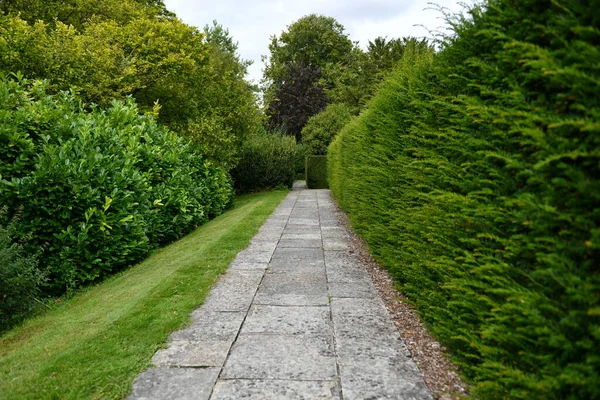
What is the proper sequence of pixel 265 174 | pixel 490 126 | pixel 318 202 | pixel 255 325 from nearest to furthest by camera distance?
1. pixel 490 126
2. pixel 255 325
3. pixel 318 202
4. pixel 265 174

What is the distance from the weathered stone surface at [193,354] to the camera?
3.16m

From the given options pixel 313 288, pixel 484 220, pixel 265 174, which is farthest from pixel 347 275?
pixel 265 174

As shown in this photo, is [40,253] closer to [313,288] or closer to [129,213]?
[129,213]

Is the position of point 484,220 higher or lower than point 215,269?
higher

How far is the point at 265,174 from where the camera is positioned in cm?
2252

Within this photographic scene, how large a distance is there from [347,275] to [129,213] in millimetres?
3927

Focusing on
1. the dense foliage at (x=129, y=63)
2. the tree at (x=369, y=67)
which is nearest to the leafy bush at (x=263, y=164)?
the dense foliage at (x=129, y=63)

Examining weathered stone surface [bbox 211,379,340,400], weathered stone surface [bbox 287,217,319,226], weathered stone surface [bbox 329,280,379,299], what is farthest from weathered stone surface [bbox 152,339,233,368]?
weathered stone surface [bbox 287,217,319,226]

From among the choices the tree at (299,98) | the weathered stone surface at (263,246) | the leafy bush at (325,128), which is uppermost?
the tree at (299,98)

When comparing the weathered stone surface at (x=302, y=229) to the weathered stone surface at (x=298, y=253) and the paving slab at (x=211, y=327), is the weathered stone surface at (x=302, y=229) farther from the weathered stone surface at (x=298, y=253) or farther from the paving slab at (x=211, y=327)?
the paving slab at (x=211, y=327)

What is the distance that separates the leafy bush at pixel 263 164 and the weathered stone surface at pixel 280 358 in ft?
62.1

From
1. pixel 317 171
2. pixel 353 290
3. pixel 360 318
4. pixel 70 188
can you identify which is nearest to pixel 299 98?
pixel 317 171

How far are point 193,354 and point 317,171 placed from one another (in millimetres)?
21746

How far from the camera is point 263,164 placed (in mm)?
22297
